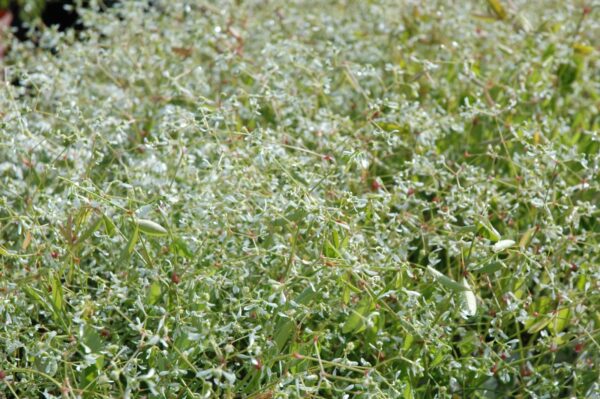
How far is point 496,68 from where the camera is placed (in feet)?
9.41

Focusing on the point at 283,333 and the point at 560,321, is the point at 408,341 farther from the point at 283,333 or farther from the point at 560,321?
the point at 560,321

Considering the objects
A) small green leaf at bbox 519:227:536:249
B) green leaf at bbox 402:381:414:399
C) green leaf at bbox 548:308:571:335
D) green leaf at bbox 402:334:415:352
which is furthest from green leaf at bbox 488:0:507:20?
green leaf at bbox 402:381:414:399

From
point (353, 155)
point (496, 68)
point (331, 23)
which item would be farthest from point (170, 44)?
point (353, 155)

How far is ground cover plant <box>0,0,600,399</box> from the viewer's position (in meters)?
1.67

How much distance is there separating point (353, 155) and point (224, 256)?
1.12 ft

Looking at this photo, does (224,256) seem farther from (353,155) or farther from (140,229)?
(353,155)

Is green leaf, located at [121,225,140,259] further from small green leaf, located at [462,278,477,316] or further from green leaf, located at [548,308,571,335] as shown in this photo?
green leaf, located at [548,308,571,335]

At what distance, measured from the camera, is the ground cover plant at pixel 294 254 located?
1.67 meters

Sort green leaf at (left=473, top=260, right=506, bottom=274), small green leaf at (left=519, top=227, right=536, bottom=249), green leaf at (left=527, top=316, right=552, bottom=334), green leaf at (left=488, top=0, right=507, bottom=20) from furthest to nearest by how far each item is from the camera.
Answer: green leaf at (left=488, top=0, right=507, bottom=20)
small green leaf at (left=519, top=227, right=536, bottom=249)
green leaf at (left=527, top=316, right=552, bottom=334)
green leaf at (left=473, top=260, right=506, bottom=274)

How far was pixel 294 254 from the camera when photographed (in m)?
1.78

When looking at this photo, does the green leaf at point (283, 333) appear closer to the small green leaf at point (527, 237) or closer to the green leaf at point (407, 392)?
the green leaf at point (407, 392)

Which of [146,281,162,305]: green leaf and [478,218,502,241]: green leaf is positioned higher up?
[478,218,502,241]: green leaf

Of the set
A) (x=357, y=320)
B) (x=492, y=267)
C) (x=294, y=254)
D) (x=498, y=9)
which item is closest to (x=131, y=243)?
(x=294, y=254)

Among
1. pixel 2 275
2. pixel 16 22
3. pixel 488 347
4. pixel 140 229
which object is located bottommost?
pixel 16 22
